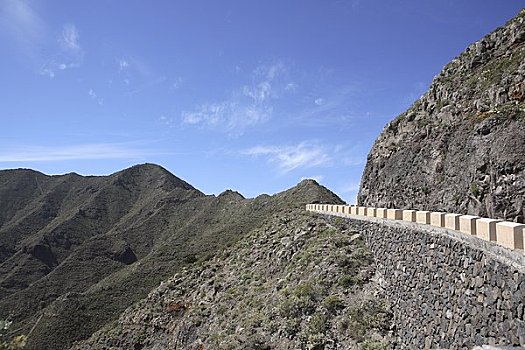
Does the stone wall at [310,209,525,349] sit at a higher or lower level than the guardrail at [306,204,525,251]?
lower

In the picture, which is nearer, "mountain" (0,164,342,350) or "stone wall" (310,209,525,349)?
"stone wall" (310,209,525,349)

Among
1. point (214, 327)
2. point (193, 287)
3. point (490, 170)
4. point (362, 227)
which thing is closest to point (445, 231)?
point (490, 170)

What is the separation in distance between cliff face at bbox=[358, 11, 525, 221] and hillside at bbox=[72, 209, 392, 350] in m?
4.63

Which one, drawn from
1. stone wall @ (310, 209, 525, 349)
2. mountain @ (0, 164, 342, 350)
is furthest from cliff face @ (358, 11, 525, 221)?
mountain @ (0, 164, 342, 350)

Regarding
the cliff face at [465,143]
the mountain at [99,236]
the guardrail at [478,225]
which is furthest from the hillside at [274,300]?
the mountain at [99,236]

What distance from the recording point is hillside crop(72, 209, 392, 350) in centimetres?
1509

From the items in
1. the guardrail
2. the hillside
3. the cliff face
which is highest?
the cliff face

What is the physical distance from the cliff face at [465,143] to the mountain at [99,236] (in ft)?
67.0

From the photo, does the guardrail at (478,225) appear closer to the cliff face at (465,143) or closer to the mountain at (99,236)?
the cliff face at (465,143)

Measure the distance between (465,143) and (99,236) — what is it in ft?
262

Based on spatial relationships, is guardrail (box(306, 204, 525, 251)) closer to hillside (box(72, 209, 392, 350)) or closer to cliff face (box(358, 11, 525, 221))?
hillside (box(72, 209, 392, 350))

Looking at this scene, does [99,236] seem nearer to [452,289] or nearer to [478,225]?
[452,289]

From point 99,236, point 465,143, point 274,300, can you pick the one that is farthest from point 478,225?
point 99,236

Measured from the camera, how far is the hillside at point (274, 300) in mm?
15094
